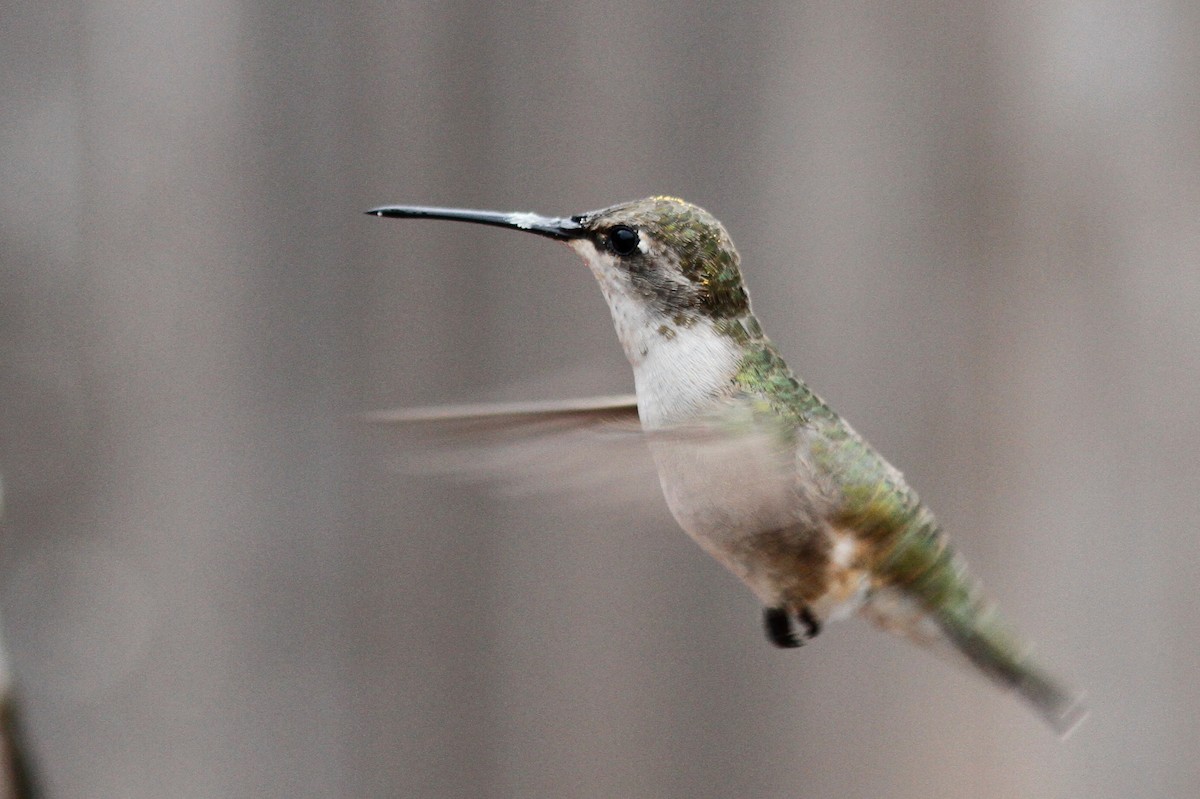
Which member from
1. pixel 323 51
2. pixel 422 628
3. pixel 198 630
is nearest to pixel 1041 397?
pixel 422 628

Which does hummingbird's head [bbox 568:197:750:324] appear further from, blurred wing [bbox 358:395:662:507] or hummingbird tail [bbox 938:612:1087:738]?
hummingbird tail [bbox 938:612:1087:738]

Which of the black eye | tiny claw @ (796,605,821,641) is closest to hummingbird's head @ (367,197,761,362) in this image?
the black eye

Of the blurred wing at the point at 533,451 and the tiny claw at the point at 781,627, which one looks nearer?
the blurred wing at the point at 533,451

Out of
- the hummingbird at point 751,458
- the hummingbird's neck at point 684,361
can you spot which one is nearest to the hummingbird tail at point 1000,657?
the hummingbird at point 751,458

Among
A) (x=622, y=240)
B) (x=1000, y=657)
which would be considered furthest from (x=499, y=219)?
(x=1000, y=657)

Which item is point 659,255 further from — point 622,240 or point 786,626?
point 786,626

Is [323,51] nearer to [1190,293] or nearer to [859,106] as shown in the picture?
[859,106]

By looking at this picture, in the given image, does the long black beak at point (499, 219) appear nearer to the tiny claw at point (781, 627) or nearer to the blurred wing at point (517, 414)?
the blurred wing at point (517, 414)

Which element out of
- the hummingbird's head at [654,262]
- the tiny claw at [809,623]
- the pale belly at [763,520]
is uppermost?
the hummingbird's head at [654,262]
